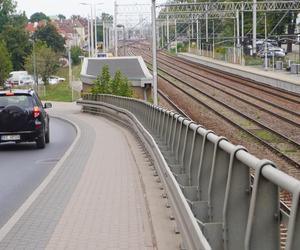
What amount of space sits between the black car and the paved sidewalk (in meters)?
3.57

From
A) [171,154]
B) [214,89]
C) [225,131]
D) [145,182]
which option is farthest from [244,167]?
[214,89]

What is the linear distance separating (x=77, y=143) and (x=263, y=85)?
1286 inches

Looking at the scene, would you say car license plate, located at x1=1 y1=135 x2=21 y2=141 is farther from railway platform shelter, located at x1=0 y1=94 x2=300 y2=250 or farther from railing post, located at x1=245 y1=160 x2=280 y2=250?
railing post, located at x1=245 y1=160 x2=280 y2=250

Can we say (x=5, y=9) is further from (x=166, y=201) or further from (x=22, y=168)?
(x=166, y=201)

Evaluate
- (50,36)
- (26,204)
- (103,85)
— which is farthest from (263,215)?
(50,36)

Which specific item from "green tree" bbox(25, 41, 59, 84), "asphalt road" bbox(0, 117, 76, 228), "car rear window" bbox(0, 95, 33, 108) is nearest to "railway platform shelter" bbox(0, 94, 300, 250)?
"asphalt road" bbox(0, 117, 76, 228)

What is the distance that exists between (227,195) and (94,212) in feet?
15.4

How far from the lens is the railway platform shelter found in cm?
431

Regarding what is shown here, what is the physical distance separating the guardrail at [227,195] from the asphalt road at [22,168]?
2.42 meters

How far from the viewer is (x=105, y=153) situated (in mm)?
18219

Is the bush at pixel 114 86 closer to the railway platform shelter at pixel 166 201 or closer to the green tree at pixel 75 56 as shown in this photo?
the railway platform shelter at pixel 166 201

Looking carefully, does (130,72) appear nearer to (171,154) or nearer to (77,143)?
(77,143)

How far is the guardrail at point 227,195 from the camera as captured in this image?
164 inches

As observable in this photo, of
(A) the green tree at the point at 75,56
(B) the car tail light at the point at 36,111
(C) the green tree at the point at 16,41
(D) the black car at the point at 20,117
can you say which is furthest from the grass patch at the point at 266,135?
(A) the green tree at the point at 75,56
